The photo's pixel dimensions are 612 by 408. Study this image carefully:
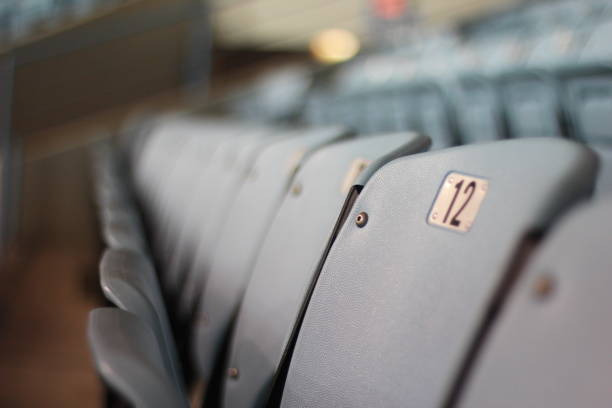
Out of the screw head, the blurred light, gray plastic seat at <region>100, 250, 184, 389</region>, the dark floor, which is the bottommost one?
the dark floor

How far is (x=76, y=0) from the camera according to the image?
2.04 metres

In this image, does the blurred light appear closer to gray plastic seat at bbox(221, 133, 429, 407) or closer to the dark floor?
the dark floor

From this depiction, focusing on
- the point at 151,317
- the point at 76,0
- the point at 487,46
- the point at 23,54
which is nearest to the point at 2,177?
the point at 23,54

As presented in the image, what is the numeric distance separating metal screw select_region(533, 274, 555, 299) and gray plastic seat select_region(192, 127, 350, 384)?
0.78ft

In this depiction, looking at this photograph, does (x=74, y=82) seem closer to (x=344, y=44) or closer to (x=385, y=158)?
(x=344, y=44)

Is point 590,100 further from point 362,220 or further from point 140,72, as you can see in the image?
point 140,72

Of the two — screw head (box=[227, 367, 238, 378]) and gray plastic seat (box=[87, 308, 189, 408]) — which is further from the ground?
gray plastic seat (box=[87, 308, 189, 408])

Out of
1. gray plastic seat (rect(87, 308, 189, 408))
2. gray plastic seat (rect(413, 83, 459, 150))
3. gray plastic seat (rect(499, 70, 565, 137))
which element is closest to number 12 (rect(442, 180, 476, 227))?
gray plastic seat (rect(87, 308, 189, 408))

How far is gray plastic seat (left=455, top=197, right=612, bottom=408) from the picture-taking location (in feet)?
0.49

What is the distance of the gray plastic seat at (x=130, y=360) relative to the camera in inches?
8.4

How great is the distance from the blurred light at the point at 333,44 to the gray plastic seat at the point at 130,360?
7.60 feet

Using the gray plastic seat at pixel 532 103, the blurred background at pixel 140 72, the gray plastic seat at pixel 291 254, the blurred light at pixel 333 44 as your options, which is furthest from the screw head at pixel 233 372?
the blurred light at pixel 333 44

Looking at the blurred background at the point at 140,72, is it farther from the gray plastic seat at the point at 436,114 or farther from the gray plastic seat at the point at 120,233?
the gray plastic seat at the point at 120,233

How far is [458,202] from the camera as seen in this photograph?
21 cm
